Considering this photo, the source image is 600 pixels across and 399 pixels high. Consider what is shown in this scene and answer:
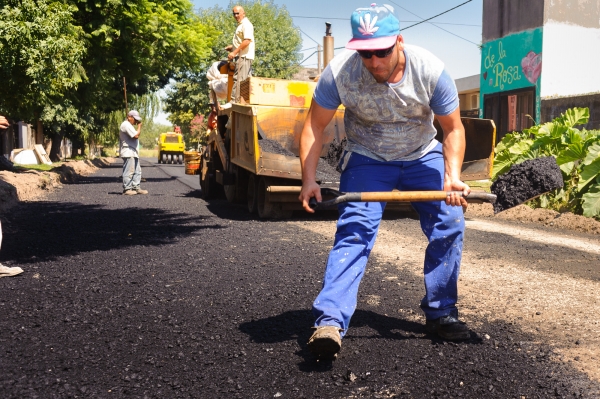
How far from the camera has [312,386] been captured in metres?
3.45

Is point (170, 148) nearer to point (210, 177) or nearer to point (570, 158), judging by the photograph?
point (210, 177)

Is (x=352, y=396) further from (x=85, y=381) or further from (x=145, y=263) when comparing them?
(x=145, y=263)

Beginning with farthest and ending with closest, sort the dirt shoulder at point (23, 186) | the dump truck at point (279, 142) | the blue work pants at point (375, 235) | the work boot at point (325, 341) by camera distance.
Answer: the dirt shoulder at point (23, 186)
the dump truck at point (279, 142)
the blue work pants at point (375, 235)
the work boot at point (325, 341)

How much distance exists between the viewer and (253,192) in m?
11.8

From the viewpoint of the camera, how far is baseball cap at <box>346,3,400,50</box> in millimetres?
3533

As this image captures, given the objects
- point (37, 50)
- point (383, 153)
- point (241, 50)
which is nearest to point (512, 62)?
point (241, 50)

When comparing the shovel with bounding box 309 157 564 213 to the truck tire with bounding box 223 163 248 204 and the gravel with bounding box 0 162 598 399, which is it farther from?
the truck tire with bounding box 223 163 248 204

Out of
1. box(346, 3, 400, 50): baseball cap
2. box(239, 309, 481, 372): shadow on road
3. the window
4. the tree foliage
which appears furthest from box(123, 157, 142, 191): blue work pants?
box(346, 3, 400, 50): baseball cap

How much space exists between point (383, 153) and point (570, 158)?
8.18 meters

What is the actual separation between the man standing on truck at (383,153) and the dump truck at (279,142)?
6146 millimetres

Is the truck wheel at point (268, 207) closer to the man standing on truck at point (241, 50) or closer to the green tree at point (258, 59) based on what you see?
the man standing on truck at point (241, 50)

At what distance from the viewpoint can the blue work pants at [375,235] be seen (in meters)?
3.81

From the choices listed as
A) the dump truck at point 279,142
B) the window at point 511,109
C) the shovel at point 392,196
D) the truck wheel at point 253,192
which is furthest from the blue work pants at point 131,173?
the shovel at point 392,196

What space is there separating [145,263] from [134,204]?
22.7 feet
